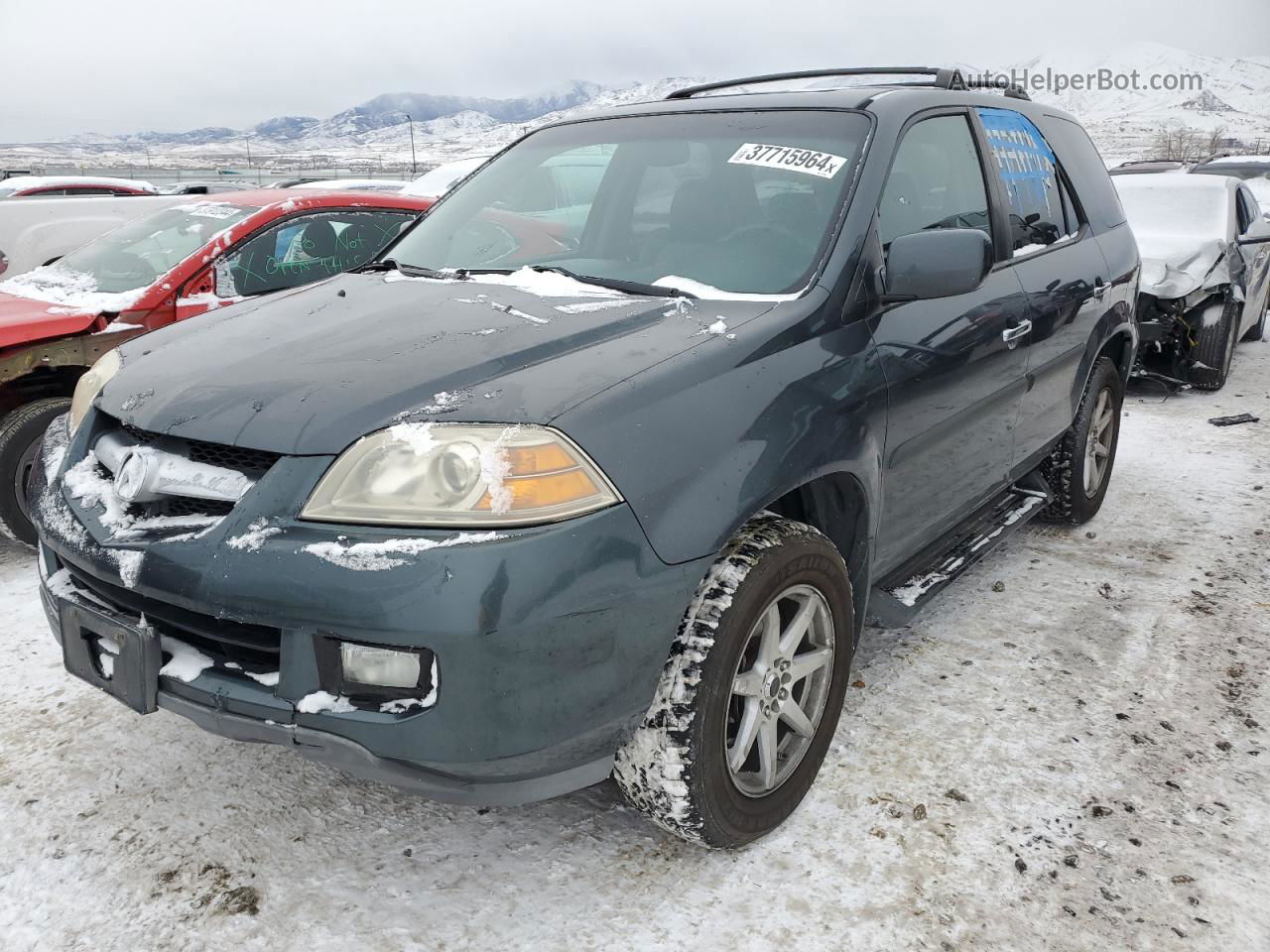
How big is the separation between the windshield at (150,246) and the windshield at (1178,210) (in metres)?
6.66

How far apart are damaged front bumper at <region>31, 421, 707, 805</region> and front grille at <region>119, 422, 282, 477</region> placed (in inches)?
2.8

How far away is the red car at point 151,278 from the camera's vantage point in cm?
405

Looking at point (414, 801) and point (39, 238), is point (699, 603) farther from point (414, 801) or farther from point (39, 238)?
point (39, 238)

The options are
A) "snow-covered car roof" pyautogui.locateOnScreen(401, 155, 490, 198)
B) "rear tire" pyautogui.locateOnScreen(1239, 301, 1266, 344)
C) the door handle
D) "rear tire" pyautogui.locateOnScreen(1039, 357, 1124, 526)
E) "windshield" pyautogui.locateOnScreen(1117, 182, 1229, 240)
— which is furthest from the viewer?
"snow-covered car roof" pyautogui.locateOnScreen(401, 155, 490, 198)

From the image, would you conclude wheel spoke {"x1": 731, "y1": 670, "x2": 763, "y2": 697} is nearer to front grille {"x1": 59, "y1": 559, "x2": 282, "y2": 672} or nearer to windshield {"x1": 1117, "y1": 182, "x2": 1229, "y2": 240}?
front grille {"x1": 59, "y1": 559, "x2": 282, "y2": 672}

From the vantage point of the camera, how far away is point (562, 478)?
71.2 inches

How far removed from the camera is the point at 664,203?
9.61 ft

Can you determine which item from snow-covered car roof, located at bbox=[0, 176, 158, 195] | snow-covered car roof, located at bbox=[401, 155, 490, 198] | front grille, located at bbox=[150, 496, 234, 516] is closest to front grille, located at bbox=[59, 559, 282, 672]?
front grille, located at bbox=[150, 496, 234, 516]

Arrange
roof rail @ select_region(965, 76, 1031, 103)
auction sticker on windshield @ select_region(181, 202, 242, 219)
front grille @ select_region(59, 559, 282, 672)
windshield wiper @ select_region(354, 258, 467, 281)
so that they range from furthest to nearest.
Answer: auction sticker on windshield @ select_region(181, 202, 242, 219) < roof rail @ select_region(965, 76, 1031, 103) < windshield wiper @ select_region(354, 258, 467, 281) < front grille @ select_region(59, 559, 282, 672)

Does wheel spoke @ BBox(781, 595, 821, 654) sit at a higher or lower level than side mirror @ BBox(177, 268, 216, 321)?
lower

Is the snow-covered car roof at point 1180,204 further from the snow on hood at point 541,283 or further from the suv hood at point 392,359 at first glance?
the suv hood at point 392,359

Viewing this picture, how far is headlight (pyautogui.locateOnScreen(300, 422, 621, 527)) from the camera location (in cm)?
Answer: 178

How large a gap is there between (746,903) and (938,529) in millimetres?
1435

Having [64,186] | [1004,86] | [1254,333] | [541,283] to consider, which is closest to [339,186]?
[1004,86]
